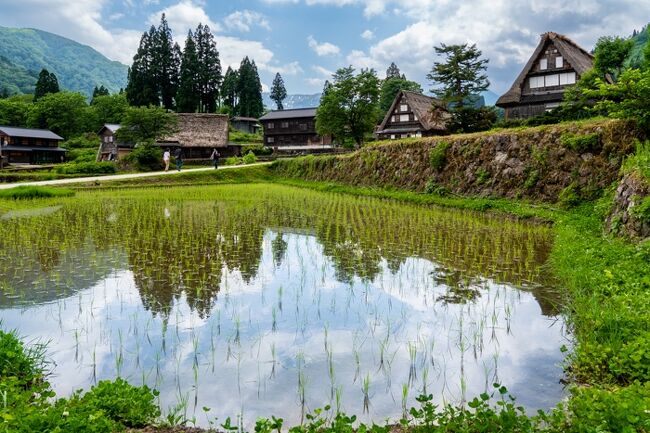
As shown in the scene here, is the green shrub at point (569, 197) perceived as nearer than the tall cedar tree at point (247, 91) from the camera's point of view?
Yes

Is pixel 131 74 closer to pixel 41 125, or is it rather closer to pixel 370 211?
pixel 41 125

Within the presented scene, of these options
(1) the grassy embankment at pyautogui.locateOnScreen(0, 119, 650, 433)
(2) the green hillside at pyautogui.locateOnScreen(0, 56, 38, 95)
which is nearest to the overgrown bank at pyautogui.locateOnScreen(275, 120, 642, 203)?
(1) the grassy embankment at pyautogui.locateOnScreen(0, 119, 650, 433)

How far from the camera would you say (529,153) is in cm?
1906

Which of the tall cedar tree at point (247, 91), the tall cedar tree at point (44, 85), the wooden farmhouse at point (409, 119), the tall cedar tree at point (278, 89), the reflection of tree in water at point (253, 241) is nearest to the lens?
the reflection of tree in water at point (253, 241)

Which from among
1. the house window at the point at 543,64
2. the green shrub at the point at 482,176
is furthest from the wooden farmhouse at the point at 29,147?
the house window at the point at 543,64

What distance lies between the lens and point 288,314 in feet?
21.5

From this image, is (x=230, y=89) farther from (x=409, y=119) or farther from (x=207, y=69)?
(x=409, y=119)

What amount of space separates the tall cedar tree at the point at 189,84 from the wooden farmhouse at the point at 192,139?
13910 mm

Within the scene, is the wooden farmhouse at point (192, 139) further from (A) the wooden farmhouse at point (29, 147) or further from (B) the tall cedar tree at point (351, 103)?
(B) the tall cedar tree at point (351, 103)

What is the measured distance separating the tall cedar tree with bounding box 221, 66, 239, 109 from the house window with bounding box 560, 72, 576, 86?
6322cm

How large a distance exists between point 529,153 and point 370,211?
7.18m

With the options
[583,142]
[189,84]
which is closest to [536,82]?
[583,142]

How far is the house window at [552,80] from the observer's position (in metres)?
32.7

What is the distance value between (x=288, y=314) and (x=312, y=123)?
5818 cm
